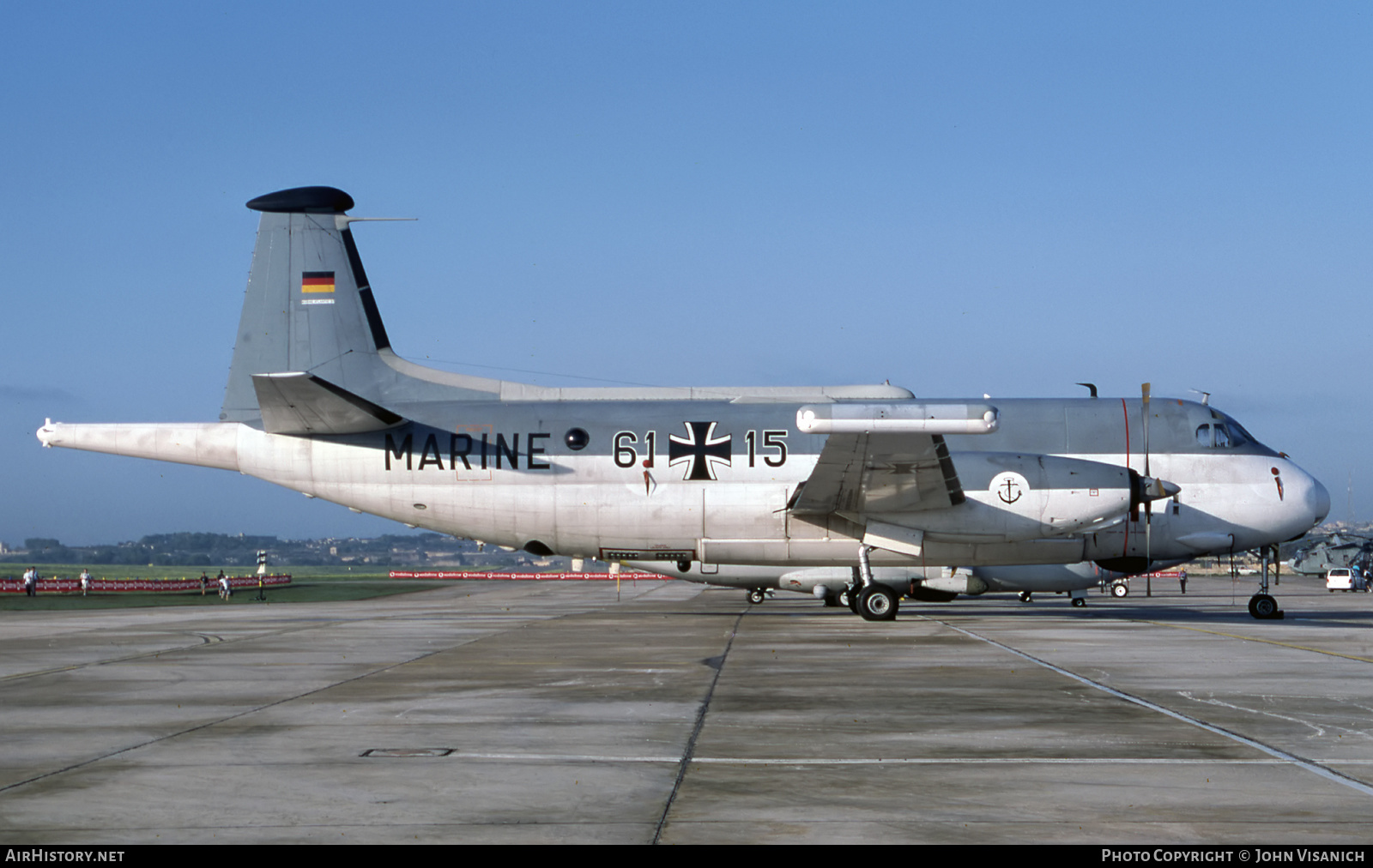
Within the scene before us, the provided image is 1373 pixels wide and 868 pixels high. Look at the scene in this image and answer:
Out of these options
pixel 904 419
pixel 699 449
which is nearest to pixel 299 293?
pixel 699 449

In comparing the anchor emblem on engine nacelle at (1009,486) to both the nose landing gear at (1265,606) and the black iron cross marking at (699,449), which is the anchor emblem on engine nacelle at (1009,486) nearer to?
the black iron cross marking at (699,449)

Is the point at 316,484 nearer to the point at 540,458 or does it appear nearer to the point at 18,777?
the point at 540,458

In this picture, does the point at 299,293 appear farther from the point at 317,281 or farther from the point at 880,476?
the point at 880,476

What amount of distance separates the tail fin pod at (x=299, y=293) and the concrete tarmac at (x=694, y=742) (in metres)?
8.76

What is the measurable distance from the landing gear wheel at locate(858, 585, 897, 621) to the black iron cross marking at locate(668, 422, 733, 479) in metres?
4.28

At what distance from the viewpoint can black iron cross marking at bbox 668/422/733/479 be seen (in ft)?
83.9

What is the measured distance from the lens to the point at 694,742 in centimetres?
934

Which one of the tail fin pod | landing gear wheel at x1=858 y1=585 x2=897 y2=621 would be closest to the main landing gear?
landing gear wheel at x1=858 y1=585 x2=897 y2=621

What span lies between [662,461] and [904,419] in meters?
6.55

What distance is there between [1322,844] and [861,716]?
5252 millimetres

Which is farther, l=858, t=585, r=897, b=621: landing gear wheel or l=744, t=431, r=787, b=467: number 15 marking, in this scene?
l=744, t=431, r=787, b=467: number 15 marking

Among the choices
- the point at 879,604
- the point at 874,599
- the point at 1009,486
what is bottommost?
the point at 879,604

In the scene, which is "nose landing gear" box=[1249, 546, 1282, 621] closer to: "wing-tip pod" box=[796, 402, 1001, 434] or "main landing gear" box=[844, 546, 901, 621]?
"main landing gear" box=[844, 546, 901, 621]
